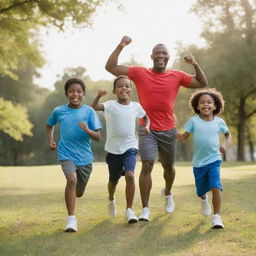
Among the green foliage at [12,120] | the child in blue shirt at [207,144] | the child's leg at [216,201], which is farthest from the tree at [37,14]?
the child's leg at [216,201]

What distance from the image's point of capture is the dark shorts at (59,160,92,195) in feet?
23.0

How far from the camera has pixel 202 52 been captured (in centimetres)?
3694

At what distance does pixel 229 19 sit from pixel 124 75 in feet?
96.2

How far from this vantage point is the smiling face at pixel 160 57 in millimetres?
7781

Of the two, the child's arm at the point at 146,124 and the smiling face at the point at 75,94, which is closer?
the smiling face at the point at 75,94

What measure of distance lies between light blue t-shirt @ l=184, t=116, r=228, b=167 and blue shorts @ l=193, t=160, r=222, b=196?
0.07 metres

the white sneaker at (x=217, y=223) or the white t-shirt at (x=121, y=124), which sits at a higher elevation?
the white t-shirt at (x=121, y=124)

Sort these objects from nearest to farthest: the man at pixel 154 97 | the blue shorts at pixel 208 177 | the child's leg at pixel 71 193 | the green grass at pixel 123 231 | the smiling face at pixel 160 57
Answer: the green grass at pixel 123 231, the child's leg at pixel 71 193, the blue shorts at pixel 208 177, the man at pixel 154 97, the smiling face at pixel 160 57

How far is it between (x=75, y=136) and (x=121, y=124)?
70 centimetres

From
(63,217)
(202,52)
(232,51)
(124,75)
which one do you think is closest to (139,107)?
(124,75)

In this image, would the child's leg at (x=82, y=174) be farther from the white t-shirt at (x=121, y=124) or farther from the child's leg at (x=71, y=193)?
the white t-shirt at (x=121, y=124)

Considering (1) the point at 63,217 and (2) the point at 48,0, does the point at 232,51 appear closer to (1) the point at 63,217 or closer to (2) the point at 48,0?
(2) the point at 48,0

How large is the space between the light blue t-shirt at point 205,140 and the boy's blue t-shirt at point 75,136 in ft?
4.55

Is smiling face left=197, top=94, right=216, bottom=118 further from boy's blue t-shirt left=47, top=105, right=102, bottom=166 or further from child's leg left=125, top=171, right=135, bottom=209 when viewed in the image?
boy's blue t-shirt left=47, top=105, right=102, bottom=166
